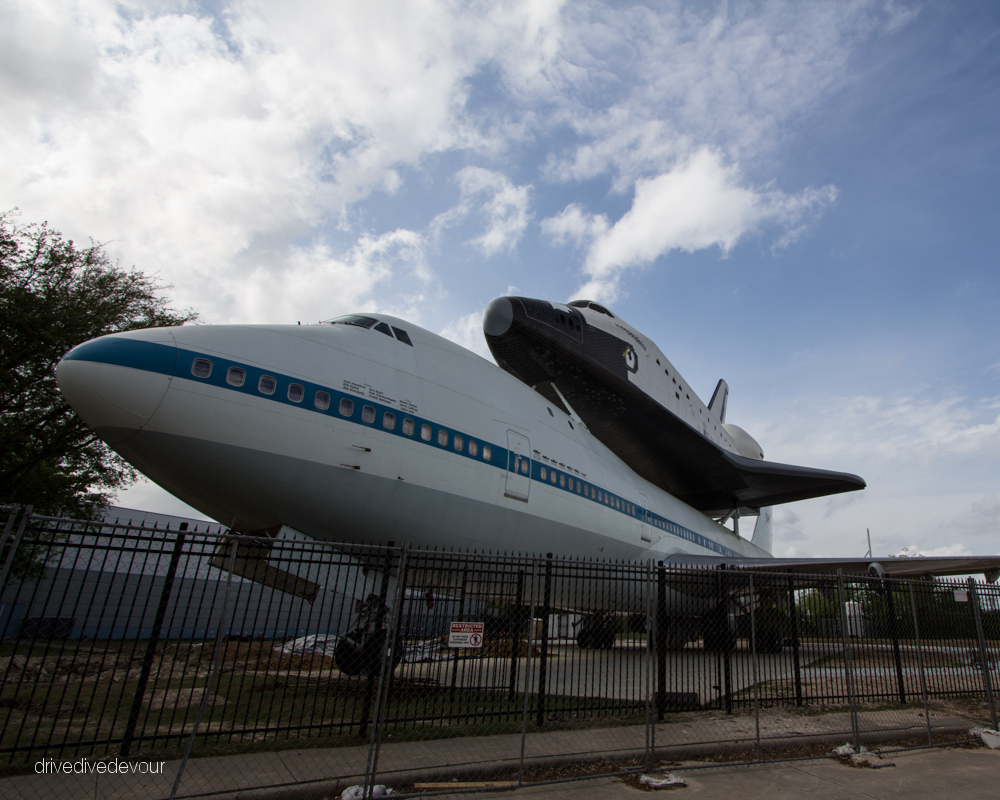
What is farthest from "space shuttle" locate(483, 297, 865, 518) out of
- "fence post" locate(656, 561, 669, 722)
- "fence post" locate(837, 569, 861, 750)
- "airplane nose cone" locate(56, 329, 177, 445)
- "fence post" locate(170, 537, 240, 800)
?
"fence post" locate(170, 537, 240, 800)

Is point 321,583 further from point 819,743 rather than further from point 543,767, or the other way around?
point 819,743

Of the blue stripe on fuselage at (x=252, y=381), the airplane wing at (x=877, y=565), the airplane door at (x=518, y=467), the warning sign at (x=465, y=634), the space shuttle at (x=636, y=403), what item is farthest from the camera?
the space shuttle at (x=636, y=403)

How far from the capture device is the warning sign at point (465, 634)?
243 inches

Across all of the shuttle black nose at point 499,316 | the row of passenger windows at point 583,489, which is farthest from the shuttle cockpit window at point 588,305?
the row of passenger windows at point 583,489

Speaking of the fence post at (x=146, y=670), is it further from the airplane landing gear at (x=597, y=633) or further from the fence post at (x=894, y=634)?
the fence post at (x=894, y=634)

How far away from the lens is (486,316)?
57.0 ft

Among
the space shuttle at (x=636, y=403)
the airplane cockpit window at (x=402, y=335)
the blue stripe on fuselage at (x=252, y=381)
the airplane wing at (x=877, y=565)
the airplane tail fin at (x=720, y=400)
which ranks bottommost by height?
the airplane wing at (x=877, y=565)

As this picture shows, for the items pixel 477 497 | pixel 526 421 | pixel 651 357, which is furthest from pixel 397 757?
pixel 651 357

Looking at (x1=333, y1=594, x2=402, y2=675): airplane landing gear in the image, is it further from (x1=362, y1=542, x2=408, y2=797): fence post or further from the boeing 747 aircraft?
the boeing 747 aircraft

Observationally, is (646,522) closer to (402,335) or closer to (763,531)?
(402,335)

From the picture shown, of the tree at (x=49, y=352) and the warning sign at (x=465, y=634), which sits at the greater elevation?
the tree at (x=49, y=352)

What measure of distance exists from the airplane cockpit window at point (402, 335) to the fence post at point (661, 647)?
5666mm

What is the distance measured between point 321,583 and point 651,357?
16438mm

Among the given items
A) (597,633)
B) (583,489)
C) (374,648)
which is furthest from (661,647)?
(583,489)
